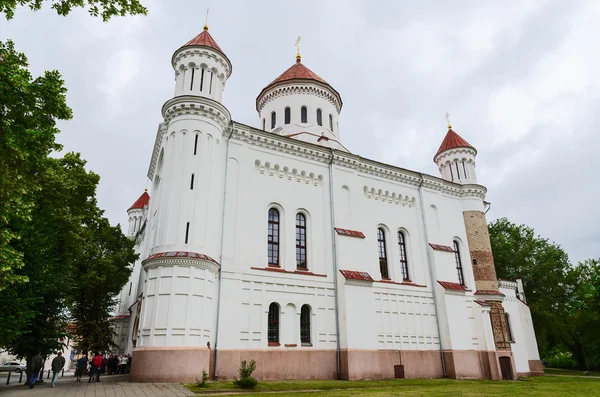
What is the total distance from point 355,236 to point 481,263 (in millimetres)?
11962

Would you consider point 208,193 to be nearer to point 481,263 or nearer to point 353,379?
point 353,379

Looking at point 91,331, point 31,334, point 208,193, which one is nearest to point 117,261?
point 91,331

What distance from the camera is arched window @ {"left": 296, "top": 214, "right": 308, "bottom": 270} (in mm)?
22703

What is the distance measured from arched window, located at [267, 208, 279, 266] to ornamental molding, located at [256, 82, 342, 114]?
12.6 meters

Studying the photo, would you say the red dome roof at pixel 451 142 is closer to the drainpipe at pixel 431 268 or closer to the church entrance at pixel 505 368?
the drainpipe at pixel 431 268

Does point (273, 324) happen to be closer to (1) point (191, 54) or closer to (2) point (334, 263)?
(2) point (334, 263)

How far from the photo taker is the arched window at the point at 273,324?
20094 mm

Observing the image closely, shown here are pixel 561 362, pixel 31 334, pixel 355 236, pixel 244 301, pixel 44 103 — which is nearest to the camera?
pixel 44 103

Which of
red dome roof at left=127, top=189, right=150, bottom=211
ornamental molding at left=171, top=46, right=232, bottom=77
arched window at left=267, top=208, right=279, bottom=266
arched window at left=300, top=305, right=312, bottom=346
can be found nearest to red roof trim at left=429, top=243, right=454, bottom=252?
arched window at left=300, top=305, right=312, bottom=346

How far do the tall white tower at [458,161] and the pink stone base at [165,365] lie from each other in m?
24.8

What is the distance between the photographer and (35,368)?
17.0 metres

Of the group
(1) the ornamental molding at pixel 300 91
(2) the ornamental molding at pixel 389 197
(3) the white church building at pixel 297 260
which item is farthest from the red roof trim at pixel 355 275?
(1) the ornamental molding at pixel 300 91

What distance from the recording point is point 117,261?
28312 millimetres

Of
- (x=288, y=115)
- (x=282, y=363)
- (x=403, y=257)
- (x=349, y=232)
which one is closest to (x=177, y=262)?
(x=282, y=363)
